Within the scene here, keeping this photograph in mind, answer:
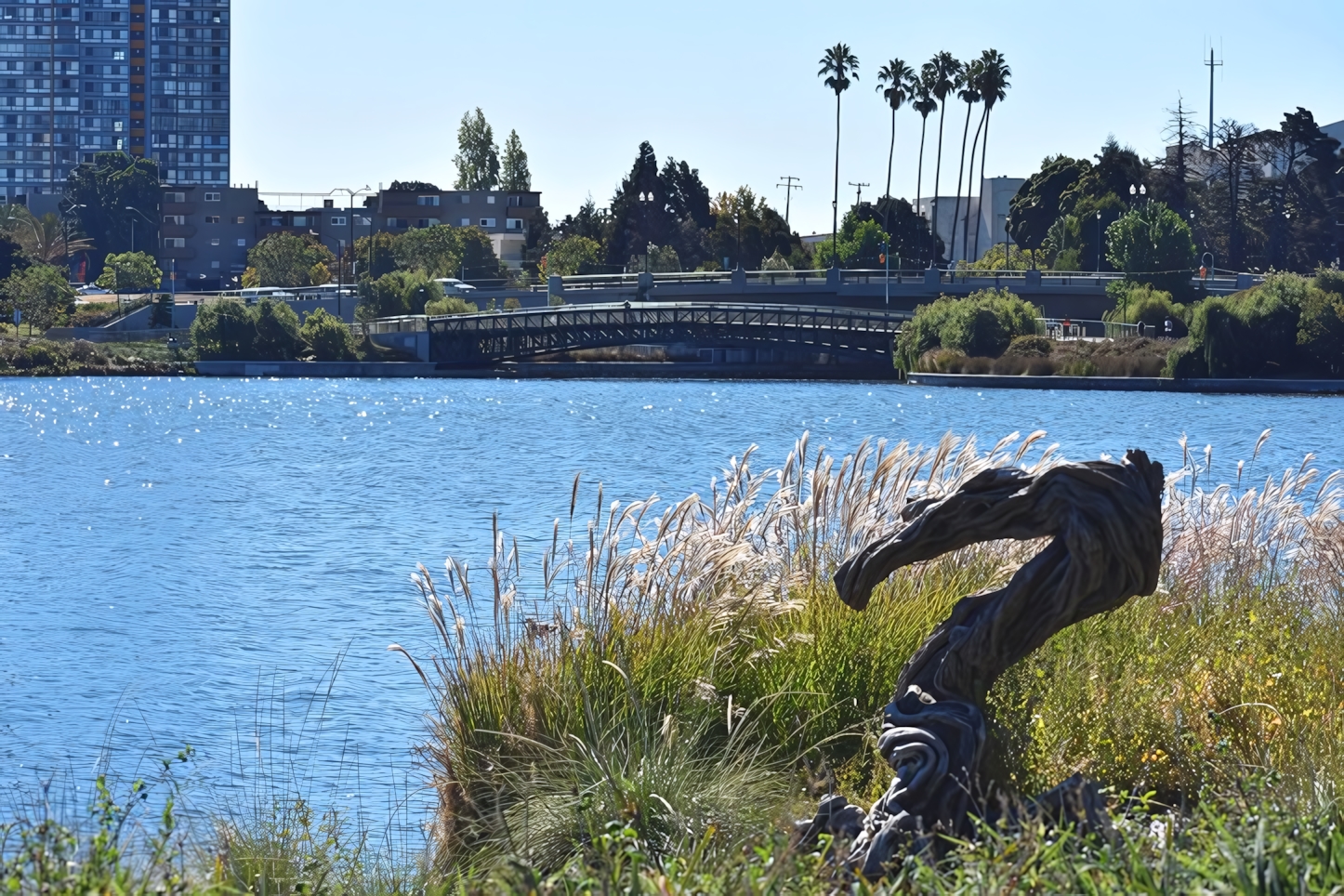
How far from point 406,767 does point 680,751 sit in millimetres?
4894

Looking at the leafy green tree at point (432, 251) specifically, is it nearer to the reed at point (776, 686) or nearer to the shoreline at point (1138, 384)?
the shoreline at point (1138, 384)

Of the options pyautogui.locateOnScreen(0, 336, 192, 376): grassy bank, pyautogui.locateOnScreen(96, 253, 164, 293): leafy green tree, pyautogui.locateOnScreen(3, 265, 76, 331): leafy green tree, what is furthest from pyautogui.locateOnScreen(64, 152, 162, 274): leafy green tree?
pyautogui.locateOnScreen(0, 336, 192, 376): grassy bank

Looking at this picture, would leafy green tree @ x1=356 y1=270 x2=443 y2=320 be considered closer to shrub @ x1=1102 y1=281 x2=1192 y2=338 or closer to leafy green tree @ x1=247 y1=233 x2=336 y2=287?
leafy green tree @ x1=247 y1=233 x2=336 y2=287

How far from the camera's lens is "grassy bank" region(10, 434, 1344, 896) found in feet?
22.2

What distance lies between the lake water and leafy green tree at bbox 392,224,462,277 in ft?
159

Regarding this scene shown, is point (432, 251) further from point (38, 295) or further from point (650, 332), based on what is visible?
point (650, 332)

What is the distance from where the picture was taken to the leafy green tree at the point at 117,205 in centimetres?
17538

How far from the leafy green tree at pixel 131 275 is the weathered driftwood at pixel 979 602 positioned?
13751 cm

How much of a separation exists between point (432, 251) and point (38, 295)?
29.7m

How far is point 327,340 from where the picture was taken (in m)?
101

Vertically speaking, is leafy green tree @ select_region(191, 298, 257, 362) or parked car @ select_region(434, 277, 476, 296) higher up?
parked car @ select_region(434, 277, 476, 296)

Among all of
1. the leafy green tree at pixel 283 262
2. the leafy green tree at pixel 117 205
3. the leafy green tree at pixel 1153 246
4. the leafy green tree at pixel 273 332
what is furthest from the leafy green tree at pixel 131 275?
the leafy green tree at pixel 1153 246

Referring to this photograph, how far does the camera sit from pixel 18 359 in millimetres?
102125

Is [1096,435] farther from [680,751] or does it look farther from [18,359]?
[18,359]
